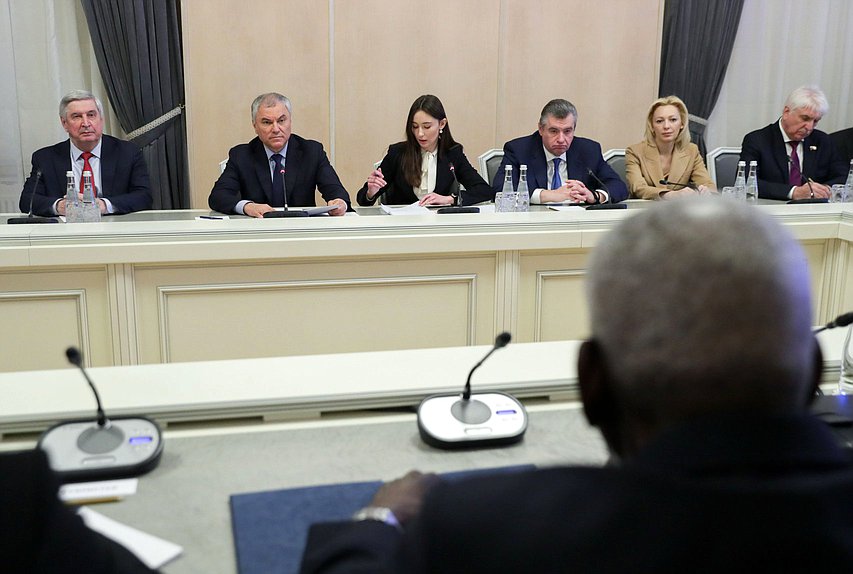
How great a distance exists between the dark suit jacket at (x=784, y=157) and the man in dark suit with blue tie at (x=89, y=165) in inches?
127

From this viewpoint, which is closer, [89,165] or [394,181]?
[89,165]

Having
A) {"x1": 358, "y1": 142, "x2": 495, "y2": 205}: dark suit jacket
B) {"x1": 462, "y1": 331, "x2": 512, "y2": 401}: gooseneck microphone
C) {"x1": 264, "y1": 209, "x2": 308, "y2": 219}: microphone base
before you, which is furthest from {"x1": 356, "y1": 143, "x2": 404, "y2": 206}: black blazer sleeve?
{"x1": 462, "y1": 331, "x2": 512, "y2": 401}: gooseneck microphone

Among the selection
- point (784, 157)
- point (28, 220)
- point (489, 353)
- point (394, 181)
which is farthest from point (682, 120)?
point (489, 353)

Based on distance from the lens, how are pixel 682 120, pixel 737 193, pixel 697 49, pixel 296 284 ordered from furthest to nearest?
pixel 697 49, pixel 682 120, pixel 737 193, pixel 296 284

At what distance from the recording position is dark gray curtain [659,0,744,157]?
5.95 m

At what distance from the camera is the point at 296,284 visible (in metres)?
3.06

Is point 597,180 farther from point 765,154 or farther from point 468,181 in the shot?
point 765,154

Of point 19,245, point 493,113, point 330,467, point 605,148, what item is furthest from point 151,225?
point 605,148

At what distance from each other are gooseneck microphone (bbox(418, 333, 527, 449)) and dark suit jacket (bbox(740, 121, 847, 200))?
3.76 meters

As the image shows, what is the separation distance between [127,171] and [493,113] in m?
2.46

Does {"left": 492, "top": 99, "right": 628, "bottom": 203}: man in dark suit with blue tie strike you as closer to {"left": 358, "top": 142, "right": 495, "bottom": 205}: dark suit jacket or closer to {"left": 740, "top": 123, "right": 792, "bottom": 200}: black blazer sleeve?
{"left": 358, "top": 142, "right": 495, "bottom": 205}: dark suit jacket

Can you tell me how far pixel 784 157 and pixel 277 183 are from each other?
2.76m

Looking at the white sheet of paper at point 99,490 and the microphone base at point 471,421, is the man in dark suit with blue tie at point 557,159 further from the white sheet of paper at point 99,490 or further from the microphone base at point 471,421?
the white sheet of paper at point 99,490

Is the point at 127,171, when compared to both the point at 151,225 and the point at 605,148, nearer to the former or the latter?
the point at 151,225
